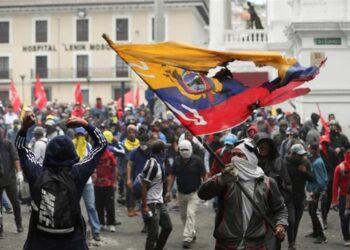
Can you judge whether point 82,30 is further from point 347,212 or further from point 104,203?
point 347,212

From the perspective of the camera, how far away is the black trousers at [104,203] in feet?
38.8

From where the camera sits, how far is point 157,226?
947cm

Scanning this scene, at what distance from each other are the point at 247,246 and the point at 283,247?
16.2 ft

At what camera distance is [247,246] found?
594 cm

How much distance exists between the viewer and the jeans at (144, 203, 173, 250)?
9391 millimetres

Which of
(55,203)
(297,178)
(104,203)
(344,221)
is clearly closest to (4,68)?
(104,203)

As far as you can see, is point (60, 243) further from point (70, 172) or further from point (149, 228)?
point (149, 228)

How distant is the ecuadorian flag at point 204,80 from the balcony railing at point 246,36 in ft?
83.2

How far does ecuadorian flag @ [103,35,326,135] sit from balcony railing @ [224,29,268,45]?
25.3 m

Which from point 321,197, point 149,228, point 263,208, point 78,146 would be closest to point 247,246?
point 263,208

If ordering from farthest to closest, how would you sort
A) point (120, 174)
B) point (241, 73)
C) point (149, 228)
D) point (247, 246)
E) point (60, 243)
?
1. point (241, 73)
2. point (120, 174)
3. point (149, 228)
4. point (247, 246)
5. point (60, 243)

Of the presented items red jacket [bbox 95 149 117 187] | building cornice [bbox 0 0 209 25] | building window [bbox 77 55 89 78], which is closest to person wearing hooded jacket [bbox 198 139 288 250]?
red jacket [bbox 95 149 117 187]

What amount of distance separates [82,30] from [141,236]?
163ft

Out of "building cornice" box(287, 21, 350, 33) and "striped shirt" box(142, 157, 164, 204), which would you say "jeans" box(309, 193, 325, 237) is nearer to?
"striped shirt" box(142, 157, 164, 204)
